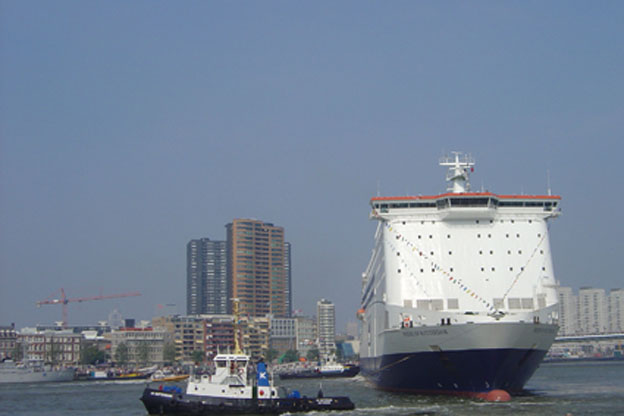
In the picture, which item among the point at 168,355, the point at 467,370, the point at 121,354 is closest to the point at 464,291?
the point at 467,370

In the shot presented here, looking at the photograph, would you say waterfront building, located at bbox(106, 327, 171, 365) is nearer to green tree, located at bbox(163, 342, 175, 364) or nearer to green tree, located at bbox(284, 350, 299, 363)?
green tree, located at bbox(163, 342, 175, 364)

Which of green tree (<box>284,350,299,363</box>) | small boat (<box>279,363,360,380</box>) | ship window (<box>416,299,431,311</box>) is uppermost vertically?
ship window (<box>416,299,431,311</box>)

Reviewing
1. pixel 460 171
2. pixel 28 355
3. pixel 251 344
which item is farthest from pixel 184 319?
pixel 460 171

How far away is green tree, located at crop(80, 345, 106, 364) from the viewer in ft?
555

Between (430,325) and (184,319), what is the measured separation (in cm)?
16038

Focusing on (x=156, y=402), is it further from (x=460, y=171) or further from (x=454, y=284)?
(x=460, y=171)

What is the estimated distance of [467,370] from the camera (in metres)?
42.6

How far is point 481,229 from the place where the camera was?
47.9 metres

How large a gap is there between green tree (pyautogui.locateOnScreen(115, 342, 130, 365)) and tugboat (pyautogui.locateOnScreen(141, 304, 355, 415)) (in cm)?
13259

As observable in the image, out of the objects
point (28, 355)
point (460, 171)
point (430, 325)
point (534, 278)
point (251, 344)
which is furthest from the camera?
point (251, 344)

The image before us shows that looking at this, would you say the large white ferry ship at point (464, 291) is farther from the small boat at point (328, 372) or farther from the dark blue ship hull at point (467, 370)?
the small boat at point (328, 372)

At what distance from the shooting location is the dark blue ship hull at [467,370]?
42.1 m

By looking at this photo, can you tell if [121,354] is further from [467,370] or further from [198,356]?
[467,370]

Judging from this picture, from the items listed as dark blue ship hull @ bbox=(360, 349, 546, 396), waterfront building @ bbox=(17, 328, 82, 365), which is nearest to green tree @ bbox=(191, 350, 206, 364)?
waterfront building @ bbox=(17, 328, 82, 365)
